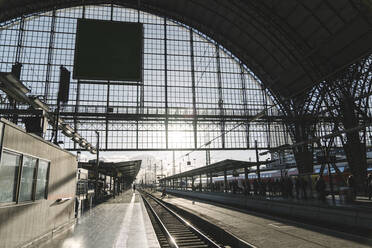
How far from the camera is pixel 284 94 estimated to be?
37.3 m

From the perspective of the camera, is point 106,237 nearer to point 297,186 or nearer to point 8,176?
point 8,176

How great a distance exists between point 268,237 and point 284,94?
1265 inches

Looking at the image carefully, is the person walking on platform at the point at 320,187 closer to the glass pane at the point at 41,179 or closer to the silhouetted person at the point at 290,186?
the silhouetted person at the point at 290,186

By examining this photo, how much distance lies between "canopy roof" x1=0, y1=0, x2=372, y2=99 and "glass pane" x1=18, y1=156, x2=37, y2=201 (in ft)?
42.1

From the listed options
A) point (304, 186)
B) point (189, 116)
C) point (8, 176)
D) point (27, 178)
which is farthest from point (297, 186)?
point (189, 116)

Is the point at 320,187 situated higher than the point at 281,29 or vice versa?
the point at 281,29

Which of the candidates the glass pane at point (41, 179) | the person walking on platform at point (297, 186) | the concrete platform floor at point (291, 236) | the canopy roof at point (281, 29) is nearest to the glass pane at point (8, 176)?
the glass pane at point (41, 179)

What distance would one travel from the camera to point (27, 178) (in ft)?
23.3

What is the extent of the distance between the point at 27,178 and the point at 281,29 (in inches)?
1183

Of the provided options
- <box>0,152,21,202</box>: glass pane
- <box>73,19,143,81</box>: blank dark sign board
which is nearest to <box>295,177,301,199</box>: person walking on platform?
<box>73,19,143,81</box>: blank dark sign board

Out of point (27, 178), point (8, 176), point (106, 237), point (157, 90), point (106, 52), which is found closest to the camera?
point (8, 176)

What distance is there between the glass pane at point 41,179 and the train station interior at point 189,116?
0.04 meters

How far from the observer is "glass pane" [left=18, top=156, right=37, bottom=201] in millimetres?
6777

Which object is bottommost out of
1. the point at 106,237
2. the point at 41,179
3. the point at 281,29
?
the point at 106,237
